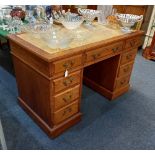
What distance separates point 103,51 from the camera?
1.54 metres

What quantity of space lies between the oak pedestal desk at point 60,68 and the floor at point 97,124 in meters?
0.09

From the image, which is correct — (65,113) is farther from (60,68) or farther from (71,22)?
(71,22)

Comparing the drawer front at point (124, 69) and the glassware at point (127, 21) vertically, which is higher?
the glassware at point (127, 21)

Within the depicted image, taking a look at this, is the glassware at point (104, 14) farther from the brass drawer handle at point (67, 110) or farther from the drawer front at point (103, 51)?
the brass drawer handle at point (67, 110)

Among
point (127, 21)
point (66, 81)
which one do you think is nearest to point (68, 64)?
point (66, 81)

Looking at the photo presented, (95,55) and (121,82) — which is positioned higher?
(95,55)

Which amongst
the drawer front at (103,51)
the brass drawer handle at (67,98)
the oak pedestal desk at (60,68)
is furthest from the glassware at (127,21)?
the brass drawer handle at (67,98)

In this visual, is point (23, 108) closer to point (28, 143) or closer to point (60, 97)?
point (28, 143)

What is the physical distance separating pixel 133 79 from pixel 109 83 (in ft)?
2.12

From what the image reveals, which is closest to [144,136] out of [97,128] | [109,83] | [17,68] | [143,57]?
[97,128]

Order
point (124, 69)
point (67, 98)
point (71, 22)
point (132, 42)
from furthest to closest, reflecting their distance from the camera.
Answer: point (124, 69) < point (132, 42) < point (71, 22) < point (67, 98)

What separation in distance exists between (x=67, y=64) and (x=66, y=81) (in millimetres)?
142

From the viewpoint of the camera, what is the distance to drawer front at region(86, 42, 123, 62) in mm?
1444

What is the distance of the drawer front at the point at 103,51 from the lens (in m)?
1.44
